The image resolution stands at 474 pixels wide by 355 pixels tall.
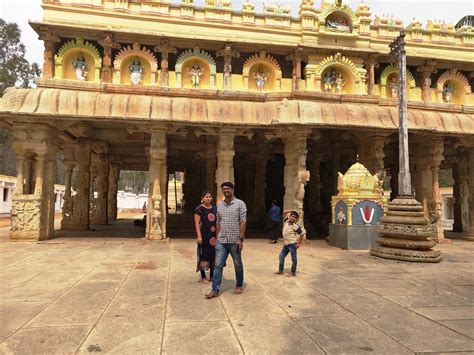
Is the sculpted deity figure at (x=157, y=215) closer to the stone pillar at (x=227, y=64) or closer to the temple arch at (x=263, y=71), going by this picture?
the stone pillar at (x=227, y=64)

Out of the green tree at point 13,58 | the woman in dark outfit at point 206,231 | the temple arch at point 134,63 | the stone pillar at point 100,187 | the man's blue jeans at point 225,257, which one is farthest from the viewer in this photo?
the green tree at point 13,58

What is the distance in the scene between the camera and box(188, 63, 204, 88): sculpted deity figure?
13.0 meters

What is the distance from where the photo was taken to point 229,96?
40.4 ft

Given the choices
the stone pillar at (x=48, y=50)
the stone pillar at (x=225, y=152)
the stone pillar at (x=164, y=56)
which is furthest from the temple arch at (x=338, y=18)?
the stone pillar at (x=48, y=50)

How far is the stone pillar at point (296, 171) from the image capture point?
11000 millimetres

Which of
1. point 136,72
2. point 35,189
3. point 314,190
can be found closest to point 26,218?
point 35,189

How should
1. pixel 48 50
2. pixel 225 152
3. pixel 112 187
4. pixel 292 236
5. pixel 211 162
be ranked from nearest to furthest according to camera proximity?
pixel 292 236 < pixel 225 152 < pixel 48 50 < pixel 211 162 < pixel 112 187

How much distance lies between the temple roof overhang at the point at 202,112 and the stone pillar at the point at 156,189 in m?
0.72

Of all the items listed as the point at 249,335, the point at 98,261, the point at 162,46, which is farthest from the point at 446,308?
the point at 162,46

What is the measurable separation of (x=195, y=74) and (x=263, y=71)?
9.46 feet

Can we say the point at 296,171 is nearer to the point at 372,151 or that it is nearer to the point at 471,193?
the point at 372,151

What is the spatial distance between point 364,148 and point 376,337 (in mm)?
10550

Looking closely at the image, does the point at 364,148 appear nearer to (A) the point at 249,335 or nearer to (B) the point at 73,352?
(A) the point at 249,335

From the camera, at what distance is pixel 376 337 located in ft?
10.4
